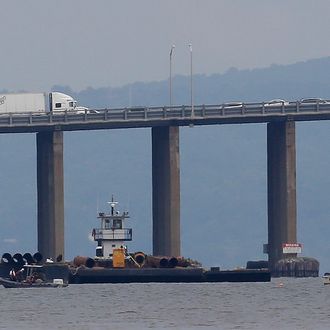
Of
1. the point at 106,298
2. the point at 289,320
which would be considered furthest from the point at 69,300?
the point at 289,320

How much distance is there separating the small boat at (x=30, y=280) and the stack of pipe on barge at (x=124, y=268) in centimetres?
331

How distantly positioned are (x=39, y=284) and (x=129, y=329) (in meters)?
53.5

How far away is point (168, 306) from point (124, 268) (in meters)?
Result: 39.4

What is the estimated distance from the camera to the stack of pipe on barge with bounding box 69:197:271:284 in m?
168

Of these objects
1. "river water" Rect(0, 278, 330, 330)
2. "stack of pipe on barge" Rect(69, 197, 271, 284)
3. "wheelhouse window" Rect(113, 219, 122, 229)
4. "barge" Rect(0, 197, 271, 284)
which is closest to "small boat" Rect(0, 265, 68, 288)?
"river water" Rect(0, 278, 330, 330)

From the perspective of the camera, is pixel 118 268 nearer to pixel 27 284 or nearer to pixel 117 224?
pixel 117 224

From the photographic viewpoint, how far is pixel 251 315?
119m

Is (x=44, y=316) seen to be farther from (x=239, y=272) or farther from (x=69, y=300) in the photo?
(x=239, y=272)

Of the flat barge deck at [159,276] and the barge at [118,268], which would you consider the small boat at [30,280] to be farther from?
the flat barge deck at [159,276]

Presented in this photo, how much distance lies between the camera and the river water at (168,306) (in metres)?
112

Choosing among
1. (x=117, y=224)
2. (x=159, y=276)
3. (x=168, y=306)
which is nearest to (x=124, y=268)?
(x=159, y=276)

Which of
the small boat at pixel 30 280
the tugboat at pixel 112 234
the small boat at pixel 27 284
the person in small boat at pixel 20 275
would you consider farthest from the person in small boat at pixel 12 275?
the tugboat at pixel 112 234

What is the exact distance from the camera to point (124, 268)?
169 m

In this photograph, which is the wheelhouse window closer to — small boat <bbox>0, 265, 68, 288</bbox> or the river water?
the river water
